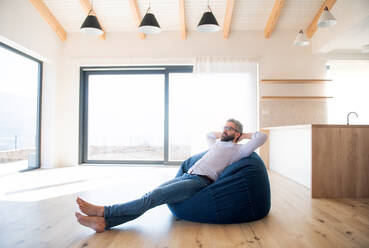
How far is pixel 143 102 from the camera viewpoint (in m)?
5.73

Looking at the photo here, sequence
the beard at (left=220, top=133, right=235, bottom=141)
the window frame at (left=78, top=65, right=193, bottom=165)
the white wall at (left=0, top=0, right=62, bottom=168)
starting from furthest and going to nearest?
the window frame at (left=78, top=65, right=193, bottom=165)
the white wall at (left=0, top=0, right=62, bottom=168)
the beard at (left=220, top=133, right=235, bottom=141)

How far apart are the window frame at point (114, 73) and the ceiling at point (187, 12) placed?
0.84 metres

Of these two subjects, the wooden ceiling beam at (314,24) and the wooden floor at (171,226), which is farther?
the wooden ceiling beam at (314,24)

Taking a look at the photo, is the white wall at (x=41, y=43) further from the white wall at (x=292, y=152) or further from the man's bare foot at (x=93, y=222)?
the white wall at (x=292, y=152)

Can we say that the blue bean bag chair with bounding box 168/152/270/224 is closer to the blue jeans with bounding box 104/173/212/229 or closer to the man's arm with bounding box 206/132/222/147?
the blue jeans with bounding box 104/173/212/229

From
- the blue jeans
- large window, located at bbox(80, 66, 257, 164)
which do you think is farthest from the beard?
large window, located at bbox(80, 66, 257, 164)

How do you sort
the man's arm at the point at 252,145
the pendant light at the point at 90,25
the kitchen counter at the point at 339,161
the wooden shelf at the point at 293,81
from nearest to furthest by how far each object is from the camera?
the man's arm at the point at 252,145 < the kitchen counter at the point at 339,161 < the pendant light at the point at 90,25 < the wooden shelf at the point at 293,81

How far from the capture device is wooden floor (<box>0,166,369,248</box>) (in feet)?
5.42

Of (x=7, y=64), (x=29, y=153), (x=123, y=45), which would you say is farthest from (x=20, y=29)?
(x=29, y=153)

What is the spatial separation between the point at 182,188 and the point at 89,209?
685 mm

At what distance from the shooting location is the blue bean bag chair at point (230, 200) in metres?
1.93

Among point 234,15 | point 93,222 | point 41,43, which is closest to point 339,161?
point 93,222

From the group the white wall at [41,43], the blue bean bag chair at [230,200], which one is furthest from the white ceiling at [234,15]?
the blue bean bag chair at [230,200]

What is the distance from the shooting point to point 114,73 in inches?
223
